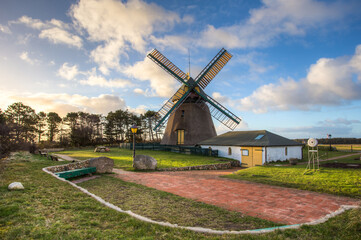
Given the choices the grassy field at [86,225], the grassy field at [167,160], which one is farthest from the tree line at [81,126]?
the grassy field at [86,225]

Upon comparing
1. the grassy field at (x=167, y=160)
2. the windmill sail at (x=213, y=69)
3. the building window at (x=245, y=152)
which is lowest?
the grassy field at (x=167, y=160)

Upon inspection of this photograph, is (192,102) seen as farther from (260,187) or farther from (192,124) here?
(260,187)

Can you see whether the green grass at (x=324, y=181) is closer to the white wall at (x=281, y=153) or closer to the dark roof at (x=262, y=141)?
the white wall at (x=281, y=153)

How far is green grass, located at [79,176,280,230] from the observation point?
183 inches

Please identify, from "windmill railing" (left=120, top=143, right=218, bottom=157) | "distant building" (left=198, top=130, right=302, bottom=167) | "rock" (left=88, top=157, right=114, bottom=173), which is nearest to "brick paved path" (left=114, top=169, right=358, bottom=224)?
"rock" (left=88, top=157, right=114, bottom=173)

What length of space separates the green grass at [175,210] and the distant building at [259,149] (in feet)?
45.2

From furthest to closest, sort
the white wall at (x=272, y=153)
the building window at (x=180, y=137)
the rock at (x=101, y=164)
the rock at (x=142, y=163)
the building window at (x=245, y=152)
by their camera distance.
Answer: the building window at (x=180, y=137), the building window at (x=245, y=152), the white wall at (x=272, y=153), the rock at (x=142, y=163), the rock at (x=101, y=164)

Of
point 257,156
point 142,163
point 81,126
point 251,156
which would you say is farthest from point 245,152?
point 81,126

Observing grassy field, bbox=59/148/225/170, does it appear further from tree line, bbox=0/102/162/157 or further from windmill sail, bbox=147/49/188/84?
tree line, bbox=0/102/162/157

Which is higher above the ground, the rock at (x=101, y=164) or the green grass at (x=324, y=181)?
the rock at (x=101, y=164)

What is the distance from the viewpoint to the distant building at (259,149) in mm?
18250

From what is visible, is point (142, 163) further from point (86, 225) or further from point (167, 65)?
point (167, 65)

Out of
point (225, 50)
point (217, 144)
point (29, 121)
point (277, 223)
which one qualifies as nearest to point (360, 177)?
point (277, 223)

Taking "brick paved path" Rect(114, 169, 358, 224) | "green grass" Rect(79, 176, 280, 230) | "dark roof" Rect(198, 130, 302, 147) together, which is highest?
"dark roof" Rect(198, 130, 302, 147)
